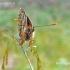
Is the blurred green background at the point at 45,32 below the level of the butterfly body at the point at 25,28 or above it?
below

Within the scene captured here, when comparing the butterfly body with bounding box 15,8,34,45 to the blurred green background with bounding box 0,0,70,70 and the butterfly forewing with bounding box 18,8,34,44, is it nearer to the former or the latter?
the butterfly forewing with bounding box 18,8,34,44

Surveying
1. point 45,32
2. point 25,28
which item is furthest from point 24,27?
point 45,32

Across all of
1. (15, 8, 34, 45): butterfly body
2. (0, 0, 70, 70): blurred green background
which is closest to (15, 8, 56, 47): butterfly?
(15, 8, 34, 45): butterfly body

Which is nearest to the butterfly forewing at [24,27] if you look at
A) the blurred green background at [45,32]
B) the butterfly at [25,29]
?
the butterfly at [25,29]

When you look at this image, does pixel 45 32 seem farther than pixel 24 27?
Yes

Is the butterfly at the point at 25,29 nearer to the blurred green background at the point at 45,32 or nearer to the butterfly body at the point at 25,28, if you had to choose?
the butterfly body at the point at 25,28

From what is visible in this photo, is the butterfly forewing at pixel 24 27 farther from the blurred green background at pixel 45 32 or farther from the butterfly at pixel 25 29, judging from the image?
the blurred green background at pixel 45 32

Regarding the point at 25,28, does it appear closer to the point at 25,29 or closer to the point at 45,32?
the point at 25,29

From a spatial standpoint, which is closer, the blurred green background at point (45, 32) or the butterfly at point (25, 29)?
the butterfly at point (25, 29)
